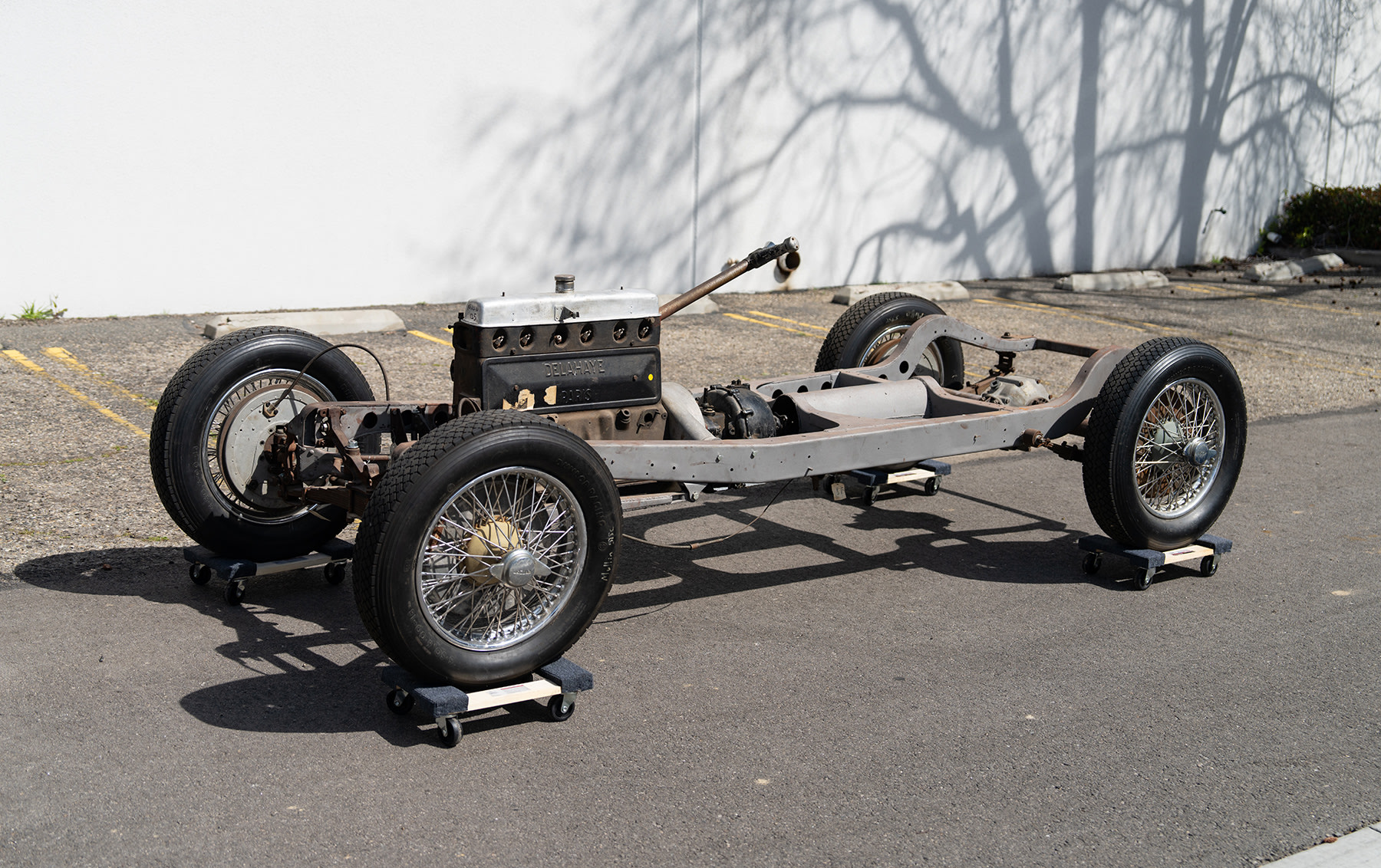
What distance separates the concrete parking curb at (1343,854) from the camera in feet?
11.6

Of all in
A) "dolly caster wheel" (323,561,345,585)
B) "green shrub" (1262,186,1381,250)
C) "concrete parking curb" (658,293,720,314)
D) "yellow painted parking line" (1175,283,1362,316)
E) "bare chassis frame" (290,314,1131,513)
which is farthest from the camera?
"green shrub" (1262,186,1381,250)

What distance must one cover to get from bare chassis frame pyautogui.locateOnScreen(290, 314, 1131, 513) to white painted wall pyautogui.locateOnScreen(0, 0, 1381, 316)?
680 cm

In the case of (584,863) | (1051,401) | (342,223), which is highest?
(342,223)

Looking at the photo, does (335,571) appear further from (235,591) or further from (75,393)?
(75,393)

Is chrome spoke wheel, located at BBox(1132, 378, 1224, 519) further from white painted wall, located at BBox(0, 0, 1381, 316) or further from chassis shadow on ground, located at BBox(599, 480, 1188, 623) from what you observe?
white painted wall, located at BBox(0, 0, 1381, 316)

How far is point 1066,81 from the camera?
1642cm

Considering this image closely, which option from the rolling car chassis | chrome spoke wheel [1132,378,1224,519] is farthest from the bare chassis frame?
A: chrome spoke wheel [1132,378,1224,519]

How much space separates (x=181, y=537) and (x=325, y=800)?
2767mm

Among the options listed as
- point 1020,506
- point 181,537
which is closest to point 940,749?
point 1020,506

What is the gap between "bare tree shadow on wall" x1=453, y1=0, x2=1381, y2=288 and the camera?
13266mm

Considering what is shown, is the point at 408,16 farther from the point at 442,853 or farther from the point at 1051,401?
the point at 442,853

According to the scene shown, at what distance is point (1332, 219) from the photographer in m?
19.6

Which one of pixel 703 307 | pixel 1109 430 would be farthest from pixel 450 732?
pixel 703 307

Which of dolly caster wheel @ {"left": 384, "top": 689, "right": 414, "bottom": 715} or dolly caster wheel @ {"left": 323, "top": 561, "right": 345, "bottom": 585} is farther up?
dolly caster wheel @ {"left": 323, "top": 561, "right": 345, "bottom": 585}
